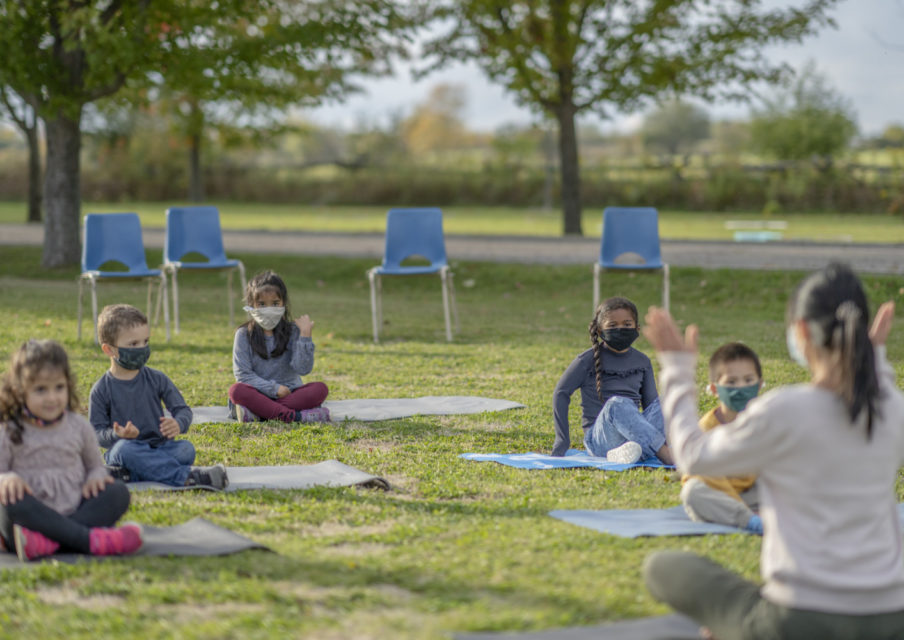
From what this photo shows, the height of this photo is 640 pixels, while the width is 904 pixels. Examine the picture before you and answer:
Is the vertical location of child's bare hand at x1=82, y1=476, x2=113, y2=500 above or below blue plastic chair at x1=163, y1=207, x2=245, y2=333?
below

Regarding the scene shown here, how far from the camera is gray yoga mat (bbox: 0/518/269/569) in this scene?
3.89 metres

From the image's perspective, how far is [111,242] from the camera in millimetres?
10984

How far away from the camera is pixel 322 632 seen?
3162 millimetres

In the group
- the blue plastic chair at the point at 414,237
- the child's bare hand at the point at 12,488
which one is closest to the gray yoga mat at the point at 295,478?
the child's bare hand at the point at 12,488

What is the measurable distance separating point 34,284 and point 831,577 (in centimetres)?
1497

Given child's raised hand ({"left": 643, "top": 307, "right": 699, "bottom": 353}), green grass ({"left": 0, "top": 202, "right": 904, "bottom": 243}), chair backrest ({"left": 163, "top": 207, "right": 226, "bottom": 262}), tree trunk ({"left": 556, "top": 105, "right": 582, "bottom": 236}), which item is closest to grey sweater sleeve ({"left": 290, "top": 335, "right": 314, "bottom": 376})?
child's raised hand ({"left": 643, "top": 307, "right": 699, "bottom": 353})

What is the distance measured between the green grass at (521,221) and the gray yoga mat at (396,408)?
15.1m

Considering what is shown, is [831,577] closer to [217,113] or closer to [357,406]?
[357,406]

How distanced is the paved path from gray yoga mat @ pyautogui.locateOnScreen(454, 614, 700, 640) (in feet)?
39.7

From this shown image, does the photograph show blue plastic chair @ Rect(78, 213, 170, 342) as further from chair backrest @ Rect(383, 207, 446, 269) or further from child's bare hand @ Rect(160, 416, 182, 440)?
child's bare hand @ Rect(160, 416, 182, 440)

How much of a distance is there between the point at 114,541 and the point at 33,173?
1002 inches

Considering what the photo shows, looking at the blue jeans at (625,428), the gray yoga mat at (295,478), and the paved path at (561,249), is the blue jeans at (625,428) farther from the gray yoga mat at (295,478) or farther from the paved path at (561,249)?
the paved path at (561,249)

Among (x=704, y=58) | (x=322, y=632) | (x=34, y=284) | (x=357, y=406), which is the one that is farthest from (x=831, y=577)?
(x=704, y=58)

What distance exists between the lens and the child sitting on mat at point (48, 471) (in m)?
3.85
